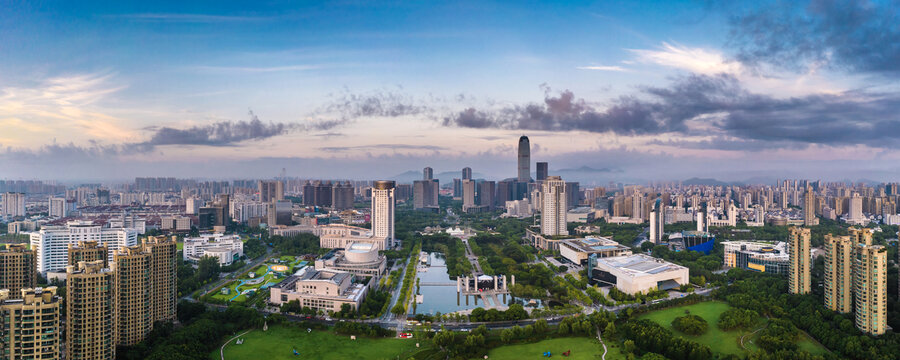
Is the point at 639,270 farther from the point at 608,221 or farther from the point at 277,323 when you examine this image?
the point at 608,221

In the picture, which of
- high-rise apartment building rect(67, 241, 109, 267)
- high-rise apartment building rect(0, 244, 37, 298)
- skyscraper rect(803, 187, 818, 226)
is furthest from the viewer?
skyscraper rect(803, 187, 818, 226)

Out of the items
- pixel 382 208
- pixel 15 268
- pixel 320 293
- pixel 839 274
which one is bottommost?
pixel 320 293

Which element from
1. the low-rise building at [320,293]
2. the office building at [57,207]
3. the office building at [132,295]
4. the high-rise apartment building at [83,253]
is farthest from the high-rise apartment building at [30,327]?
the office building at [57,207]

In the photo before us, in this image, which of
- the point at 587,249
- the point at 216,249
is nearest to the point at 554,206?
the point at 587,249

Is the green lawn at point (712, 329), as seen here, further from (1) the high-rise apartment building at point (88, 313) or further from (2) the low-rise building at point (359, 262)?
(1) the high-rise apartment building at point (88, 313)

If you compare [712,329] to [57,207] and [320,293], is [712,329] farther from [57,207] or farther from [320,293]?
[57,207]

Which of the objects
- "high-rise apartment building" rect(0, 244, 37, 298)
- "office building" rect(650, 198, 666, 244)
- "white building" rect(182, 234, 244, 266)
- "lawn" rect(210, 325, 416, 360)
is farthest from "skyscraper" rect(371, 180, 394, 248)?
"high-rise apartment building" rect(0, 244, 37, 298)

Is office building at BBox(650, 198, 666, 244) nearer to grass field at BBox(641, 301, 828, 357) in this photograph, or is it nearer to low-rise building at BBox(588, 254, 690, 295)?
low-rise building at BBox(588, 254, 690, 295)
